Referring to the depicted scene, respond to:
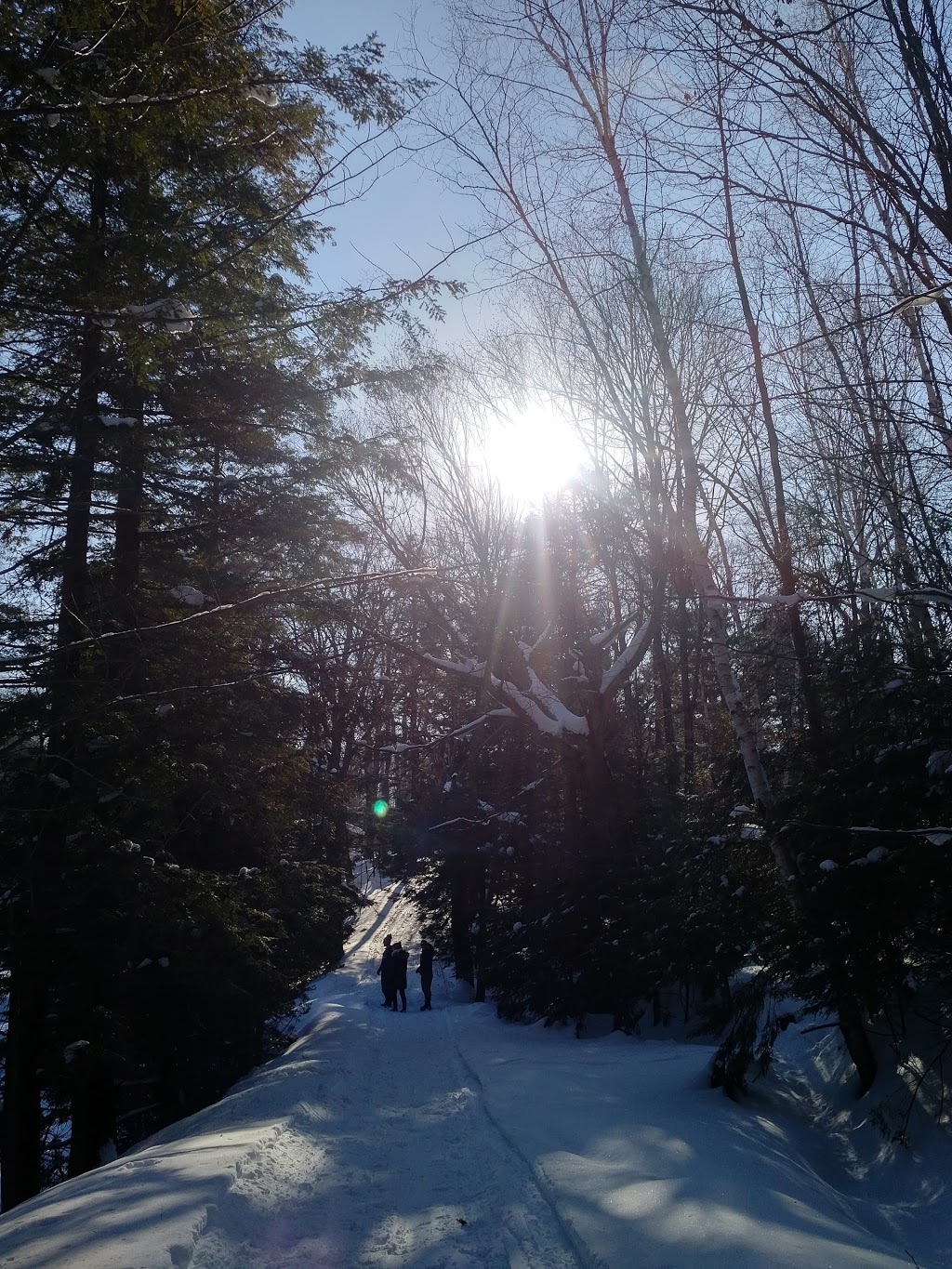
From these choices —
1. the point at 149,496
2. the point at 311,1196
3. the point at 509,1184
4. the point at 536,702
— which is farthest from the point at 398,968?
the point at 509,1184

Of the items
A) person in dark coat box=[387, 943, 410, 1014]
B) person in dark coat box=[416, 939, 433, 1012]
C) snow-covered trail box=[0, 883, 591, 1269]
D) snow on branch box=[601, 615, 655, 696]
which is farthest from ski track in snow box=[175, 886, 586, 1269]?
person in dark coat box=[416, 939, 433, 1012]

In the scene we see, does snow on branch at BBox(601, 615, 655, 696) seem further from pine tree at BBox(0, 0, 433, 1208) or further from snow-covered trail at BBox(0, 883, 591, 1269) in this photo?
snow-covered trail at BBox(0, 883, 591, 1269)

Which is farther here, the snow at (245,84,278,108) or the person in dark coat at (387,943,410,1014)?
the person in dark coat at (387,943,410,1014)

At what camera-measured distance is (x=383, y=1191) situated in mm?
6039

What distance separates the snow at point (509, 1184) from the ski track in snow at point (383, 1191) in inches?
0.7

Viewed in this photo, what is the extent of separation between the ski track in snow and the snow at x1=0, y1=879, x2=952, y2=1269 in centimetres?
2

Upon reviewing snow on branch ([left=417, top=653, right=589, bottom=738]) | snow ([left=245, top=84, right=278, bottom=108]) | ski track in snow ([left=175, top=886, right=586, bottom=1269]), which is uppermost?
snow ([left=245, top=84, right=278, bottom=108])

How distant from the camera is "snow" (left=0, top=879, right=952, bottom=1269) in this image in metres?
4.50

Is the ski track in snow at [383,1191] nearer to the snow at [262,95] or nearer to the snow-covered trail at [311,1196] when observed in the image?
the snow-covered trail at [311,1196]

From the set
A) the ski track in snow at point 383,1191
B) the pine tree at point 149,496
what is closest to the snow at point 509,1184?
the ski track in snow at point 383,1191

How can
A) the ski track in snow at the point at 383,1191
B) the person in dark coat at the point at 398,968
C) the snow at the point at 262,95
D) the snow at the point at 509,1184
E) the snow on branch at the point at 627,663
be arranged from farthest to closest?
the person in dark coat at the point at 398,968 → the snow on branch at the point at 627,663 → the snow at the point at 262,95 → the ski track in snow at the point at 383,1191 → the snow at the point at 509,1184

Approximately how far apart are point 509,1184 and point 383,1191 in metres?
0.94

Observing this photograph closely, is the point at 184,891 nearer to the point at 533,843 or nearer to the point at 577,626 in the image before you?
the point at 533,843

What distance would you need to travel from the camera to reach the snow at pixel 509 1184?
14.8ft
